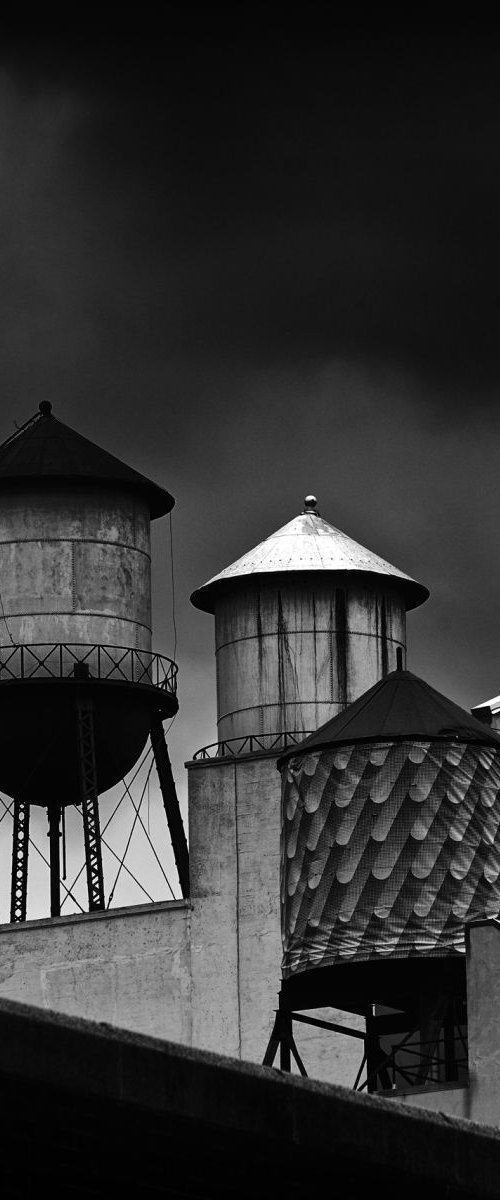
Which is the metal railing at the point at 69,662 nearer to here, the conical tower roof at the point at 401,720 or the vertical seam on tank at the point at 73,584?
the vertical seam on tank at the point at 73,584

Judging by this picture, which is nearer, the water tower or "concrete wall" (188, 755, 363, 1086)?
the water tower

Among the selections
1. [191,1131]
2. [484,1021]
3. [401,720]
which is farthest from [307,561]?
[191,1131]

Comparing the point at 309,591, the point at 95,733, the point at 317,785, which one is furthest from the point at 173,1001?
the point at 317,785

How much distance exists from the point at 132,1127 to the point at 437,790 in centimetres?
1898

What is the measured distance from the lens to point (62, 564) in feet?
154

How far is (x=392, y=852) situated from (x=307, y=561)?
730 inches

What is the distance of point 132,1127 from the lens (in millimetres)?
11508

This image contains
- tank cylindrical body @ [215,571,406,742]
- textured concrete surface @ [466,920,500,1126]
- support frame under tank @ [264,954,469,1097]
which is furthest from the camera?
tank cylindrical body @ [215,571,406,742]

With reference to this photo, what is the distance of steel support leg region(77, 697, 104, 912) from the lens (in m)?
45.4

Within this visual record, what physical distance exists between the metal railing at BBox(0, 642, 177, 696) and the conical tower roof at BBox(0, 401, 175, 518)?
3131 millimetres

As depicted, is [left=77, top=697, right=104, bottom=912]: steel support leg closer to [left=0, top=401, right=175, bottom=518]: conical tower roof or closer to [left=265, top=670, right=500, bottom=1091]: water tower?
[left=0, top=401, right=175, bottom=518]: conical tower roof

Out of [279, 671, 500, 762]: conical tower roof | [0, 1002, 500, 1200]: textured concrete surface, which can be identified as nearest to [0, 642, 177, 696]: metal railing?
[279, 671, 500, 762]: conical tower roof

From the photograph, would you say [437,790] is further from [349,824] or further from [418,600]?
[418,600]

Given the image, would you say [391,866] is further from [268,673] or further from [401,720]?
[268,673]
